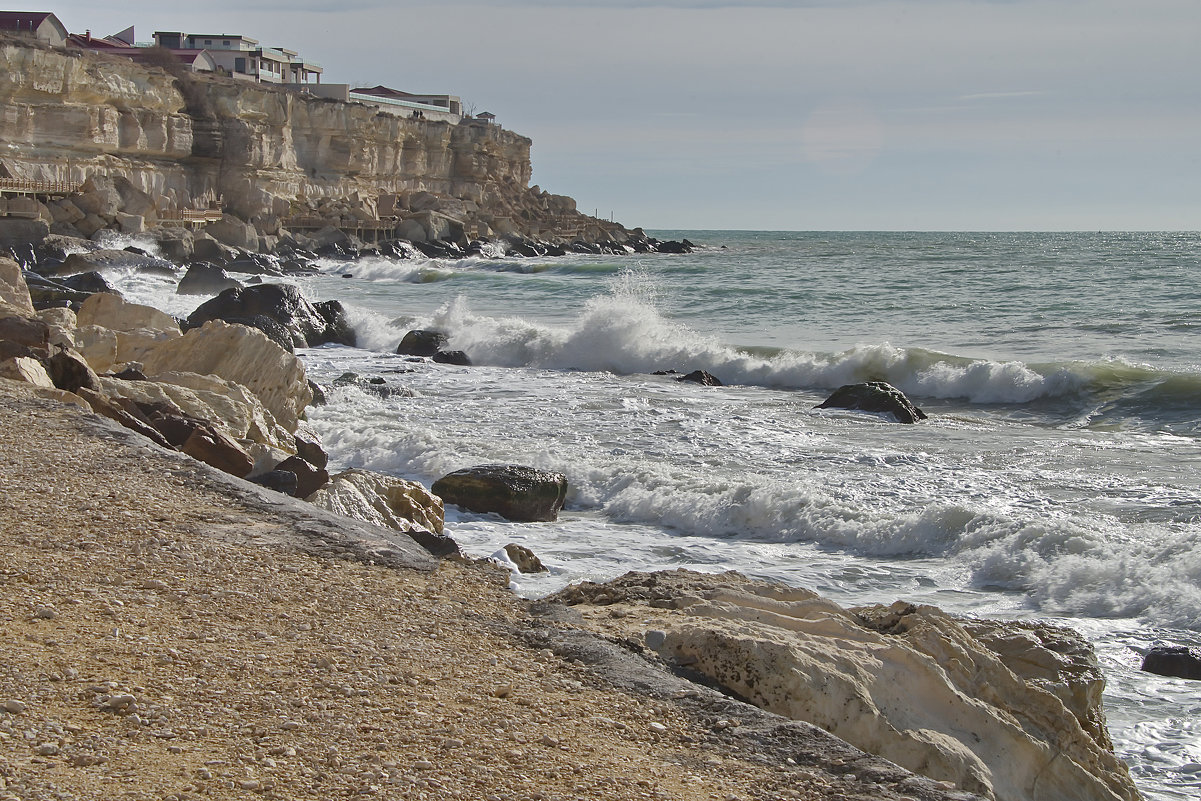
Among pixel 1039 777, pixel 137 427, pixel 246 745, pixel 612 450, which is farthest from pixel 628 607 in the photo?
pixel 612 450

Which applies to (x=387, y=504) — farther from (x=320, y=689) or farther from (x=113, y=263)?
(x=113, y=263)

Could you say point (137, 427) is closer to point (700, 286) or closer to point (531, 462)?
point (531, 462)

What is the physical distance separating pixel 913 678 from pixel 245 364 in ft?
25.8

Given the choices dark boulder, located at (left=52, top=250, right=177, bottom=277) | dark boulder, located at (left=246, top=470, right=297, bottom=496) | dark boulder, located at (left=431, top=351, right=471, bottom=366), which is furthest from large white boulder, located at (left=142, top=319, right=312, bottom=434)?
dark boulder, located at (left=52, top=250, right=177, bottom=277)

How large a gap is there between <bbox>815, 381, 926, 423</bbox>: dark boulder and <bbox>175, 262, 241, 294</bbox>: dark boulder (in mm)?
16218

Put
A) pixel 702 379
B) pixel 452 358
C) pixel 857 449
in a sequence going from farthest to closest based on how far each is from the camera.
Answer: pixel 452 358, pixel 702 379, pixel 857 449

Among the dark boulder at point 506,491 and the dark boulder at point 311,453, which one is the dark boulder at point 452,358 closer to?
the dark boulder at point 311,453

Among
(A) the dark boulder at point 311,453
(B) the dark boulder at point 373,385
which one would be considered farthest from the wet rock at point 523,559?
(B) the dark boulder at point 373,385

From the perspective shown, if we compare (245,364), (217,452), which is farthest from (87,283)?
(217,452)

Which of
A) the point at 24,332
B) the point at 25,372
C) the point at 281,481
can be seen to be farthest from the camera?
the point at 24,332

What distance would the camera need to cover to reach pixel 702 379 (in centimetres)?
1727

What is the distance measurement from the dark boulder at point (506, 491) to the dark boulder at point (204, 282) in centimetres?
1840

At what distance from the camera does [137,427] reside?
24.7 feet

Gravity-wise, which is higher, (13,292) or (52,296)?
(13,292)
